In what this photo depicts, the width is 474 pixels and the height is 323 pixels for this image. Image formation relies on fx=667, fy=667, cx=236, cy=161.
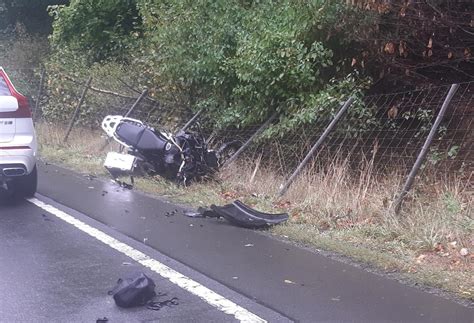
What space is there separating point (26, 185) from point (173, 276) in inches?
179

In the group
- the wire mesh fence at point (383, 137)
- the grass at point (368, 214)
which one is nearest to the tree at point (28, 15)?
the wire mesh fence at point (383, 137)

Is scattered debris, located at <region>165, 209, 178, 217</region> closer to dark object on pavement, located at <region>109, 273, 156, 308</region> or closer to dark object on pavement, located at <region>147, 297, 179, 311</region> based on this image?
dark object on pavement, located at <region>109, 273, 156, 308</region>

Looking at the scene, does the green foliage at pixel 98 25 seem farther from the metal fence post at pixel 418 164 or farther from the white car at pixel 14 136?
the metal fence post at pixel 418 164

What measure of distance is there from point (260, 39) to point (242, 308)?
631cm

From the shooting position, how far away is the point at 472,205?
7574 mm

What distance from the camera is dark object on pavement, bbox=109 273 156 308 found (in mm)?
5332

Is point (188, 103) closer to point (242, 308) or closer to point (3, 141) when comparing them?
point (3, 141)

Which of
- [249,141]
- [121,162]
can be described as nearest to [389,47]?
[249,141]

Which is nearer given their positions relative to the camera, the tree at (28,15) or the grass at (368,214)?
the grass at (368,214)

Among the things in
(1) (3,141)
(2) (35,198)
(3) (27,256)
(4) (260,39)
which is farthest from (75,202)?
(4) (260,39)

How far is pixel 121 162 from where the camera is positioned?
439 inches

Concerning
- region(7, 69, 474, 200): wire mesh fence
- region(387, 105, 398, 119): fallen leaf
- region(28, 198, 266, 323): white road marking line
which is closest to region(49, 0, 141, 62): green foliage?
region(7, 69, 474, 200): wire mesh fence

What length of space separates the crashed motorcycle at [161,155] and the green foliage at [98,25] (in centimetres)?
658

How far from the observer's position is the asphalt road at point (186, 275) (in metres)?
5.16
